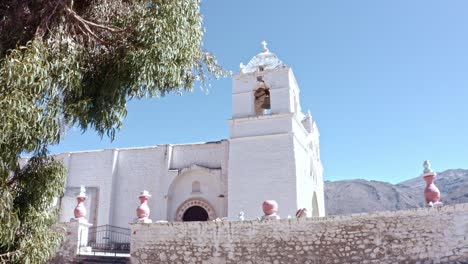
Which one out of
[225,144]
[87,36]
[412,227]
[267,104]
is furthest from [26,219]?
[267,104]

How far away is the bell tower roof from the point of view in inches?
600

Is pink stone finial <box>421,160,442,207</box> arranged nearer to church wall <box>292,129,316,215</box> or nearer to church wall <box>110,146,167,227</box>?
church wall <box>292,129,316,215</box>

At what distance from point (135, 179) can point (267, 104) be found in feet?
20.0

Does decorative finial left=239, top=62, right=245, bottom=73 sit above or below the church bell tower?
above

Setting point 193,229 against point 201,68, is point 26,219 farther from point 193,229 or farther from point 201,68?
point 193,229

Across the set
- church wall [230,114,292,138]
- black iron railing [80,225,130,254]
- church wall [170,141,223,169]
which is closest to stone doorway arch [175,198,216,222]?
church wall [170,141,223,169]

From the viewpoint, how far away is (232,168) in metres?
14.1

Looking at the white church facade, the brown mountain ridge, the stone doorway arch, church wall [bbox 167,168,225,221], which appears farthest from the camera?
the brown mountain ridge

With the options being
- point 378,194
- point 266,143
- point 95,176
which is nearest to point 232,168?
point 266,143

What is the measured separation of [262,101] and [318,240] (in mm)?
8163

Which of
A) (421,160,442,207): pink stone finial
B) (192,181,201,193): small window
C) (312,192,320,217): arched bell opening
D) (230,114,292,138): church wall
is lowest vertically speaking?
(421,160,442,207): pink stone finial

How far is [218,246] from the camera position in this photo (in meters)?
9.29

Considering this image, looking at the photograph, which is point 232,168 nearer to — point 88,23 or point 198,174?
point 198,174

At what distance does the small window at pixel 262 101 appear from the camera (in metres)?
15.4
